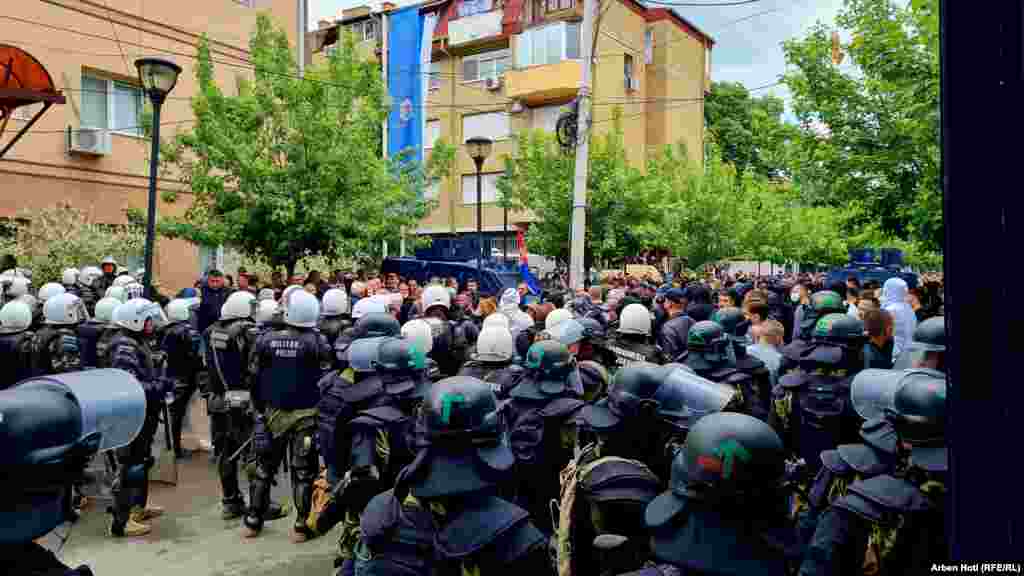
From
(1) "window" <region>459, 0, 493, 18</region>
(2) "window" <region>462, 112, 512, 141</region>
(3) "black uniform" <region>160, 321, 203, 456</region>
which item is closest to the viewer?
(3) "black uniform" <region>160, 321, 203, 456</region>

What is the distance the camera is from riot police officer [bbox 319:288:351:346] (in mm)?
8227

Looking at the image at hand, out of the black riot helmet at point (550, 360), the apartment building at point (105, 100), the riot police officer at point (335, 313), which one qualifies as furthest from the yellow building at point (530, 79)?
the black riot helmet at point (550, 360)

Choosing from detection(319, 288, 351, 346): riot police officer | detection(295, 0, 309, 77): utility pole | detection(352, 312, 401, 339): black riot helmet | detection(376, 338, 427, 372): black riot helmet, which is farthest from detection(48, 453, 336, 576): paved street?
detection(295, 0, 309, 77): utility pole

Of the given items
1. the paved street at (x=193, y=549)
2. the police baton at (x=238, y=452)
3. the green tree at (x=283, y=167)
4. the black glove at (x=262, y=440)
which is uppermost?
the green tree at (x=283, y=167)

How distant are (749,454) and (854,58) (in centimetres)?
1099

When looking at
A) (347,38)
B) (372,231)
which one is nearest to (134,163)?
(347,38)

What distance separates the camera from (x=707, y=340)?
18.2 ft

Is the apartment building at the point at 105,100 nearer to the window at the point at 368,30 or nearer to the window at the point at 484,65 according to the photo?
the window at the point at 484,65

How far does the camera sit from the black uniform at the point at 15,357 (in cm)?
760

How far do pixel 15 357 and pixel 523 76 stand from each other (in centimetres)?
2849

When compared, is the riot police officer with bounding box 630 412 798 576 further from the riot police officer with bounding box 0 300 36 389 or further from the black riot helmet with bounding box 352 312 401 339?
the riot police officer with bounding box 0 300 36 389

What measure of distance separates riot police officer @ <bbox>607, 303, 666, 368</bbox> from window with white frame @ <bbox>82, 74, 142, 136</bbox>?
57.5 ft

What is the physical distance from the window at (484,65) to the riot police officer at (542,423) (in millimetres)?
32700

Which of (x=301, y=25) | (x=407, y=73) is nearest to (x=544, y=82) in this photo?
(x=407, y=73)
